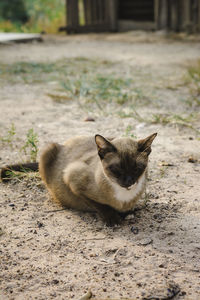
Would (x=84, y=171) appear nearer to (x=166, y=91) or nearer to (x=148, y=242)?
(x=148, y=242)

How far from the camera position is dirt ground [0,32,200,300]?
7.97 feet

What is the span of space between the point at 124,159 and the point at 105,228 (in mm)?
579

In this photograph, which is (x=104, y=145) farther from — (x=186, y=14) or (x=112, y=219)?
(x=186, y=14)

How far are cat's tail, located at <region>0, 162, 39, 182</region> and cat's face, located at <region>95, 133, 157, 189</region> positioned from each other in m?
1.06

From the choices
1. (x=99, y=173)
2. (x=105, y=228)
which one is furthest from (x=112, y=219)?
(x=99, y=173)

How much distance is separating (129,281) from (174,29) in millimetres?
11895

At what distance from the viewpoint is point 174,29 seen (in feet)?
43.2

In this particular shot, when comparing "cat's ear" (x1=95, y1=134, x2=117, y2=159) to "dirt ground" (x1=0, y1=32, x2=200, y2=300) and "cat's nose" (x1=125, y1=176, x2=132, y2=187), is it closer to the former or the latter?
"cat's nose" (x1=125, y1=176, x2=132, y2=187)

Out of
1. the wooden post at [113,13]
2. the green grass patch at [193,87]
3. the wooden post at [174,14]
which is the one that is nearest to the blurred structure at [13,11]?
the wooden post at [113,13]

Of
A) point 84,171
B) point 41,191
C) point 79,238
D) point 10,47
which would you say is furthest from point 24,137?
point 10,47

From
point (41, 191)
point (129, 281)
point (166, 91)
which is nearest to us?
point (129, 281)

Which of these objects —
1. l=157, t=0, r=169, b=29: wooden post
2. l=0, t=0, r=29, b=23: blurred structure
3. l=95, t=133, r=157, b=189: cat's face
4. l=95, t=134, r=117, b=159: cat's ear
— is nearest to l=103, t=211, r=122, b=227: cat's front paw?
l=95, t=133, r=157, b=189: cat's face

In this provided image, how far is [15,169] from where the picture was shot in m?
3.80

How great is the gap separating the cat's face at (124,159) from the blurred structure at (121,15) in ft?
36.3
